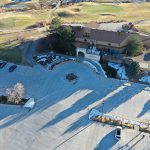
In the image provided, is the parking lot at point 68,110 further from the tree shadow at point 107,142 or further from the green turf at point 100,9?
the green turf at point 100,9

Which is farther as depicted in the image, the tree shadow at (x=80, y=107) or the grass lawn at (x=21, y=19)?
the grass lawn at (x=21, y=19)

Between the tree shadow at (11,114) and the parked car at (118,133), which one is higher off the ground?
the tree shadow at (11,114)

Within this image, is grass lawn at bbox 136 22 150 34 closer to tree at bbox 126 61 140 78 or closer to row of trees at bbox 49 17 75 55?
tree at bbox 126 61 140 78


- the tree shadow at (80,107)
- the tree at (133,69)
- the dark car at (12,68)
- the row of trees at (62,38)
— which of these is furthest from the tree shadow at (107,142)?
A: the dark car at (12,68)

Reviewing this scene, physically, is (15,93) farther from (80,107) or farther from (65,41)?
(65,41)

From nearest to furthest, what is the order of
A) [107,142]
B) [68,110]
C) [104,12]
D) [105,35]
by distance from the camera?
1. [107,142]
2. [68,110]
3. [105,35]
4. [104,12]

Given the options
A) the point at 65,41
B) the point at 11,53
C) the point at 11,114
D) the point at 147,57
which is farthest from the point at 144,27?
the point at 11,114

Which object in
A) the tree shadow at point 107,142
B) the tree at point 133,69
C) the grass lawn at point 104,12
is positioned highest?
the grass lawn at point 104,12

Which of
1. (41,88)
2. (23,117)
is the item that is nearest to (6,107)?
(23,117)

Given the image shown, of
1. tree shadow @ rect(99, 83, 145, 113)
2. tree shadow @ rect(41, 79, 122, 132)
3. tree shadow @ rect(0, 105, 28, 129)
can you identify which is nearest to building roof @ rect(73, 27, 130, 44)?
tree shadow @ rect(41, 79, 122, 132)
